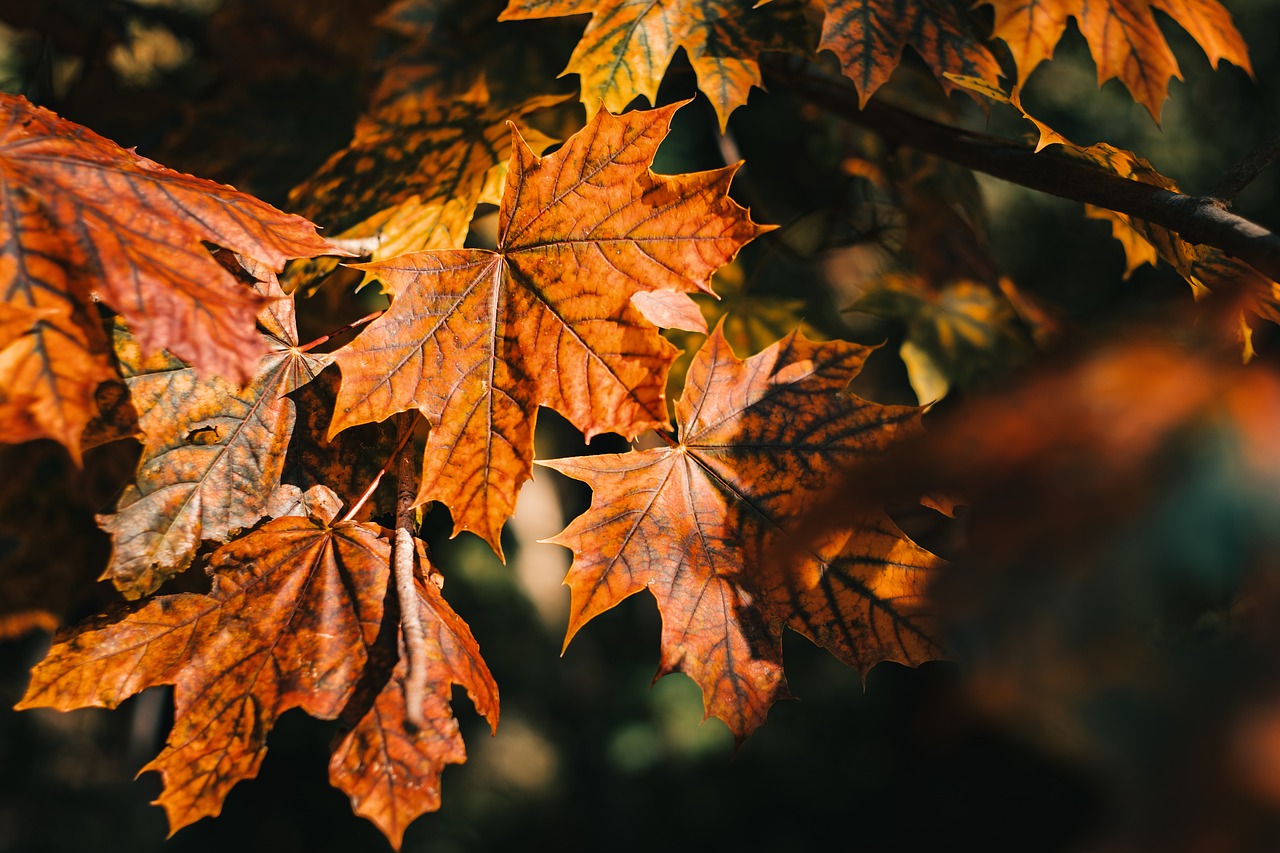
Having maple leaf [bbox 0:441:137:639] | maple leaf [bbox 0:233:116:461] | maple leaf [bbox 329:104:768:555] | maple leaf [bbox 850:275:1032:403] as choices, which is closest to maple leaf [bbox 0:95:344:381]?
maple leaf [bbox 0:233:116:461]

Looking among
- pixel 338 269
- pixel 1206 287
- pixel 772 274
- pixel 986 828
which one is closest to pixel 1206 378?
pixel 1206 287

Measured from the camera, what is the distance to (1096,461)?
351mm

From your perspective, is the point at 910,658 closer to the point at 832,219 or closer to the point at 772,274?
the point at 832,219

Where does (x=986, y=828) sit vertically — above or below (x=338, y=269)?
below

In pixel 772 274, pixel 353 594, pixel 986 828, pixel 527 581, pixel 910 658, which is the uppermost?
pixel 353 594

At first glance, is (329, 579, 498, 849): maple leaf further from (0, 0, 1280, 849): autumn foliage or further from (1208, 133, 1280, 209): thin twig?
(1208, 133, 1280, 209): thin twig

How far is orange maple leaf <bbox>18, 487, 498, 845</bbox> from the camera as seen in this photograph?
2.24ft

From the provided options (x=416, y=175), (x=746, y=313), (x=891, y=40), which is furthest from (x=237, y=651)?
(x=891, y=40)

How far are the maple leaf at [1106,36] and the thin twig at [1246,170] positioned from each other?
17cm

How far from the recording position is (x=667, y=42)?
37.3 inches

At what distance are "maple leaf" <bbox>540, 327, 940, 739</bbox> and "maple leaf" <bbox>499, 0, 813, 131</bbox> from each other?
31 cm

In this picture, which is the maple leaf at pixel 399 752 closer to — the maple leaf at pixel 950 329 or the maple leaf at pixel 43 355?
the maple leaf at pixel 43 355

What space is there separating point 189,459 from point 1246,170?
1023 millimetres

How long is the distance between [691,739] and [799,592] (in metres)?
3.29
